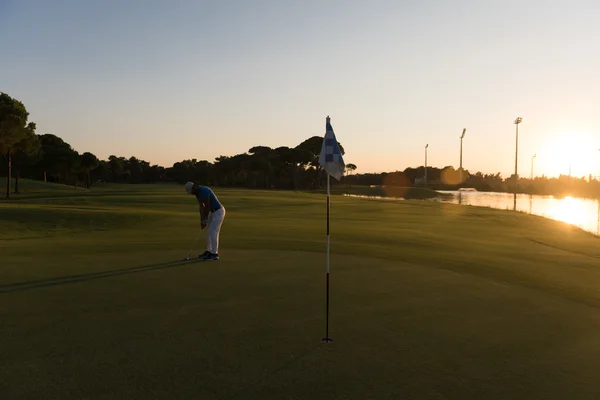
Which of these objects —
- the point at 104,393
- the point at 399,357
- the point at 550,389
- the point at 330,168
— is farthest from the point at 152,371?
the point at 550,389

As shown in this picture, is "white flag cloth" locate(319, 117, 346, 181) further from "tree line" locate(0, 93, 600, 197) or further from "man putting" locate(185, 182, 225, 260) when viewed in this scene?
"tree line" locate(0, 93, 600, 197)

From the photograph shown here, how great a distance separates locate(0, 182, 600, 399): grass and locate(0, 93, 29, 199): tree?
1445 inches

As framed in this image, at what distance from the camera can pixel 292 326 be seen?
23.6 feet

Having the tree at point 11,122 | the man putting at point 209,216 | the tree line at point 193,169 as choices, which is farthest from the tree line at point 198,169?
the man putting at point 209,216

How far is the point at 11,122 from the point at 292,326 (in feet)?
158

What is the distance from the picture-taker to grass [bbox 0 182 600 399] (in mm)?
5164

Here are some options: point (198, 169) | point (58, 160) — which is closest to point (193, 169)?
point (198, 169)

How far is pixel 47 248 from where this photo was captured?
1529 cm

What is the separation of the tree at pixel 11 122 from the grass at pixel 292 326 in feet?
120

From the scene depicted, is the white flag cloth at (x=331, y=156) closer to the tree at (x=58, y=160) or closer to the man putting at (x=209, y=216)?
the man putting at (x=209, y=216)

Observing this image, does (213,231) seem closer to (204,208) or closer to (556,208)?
(204,208)

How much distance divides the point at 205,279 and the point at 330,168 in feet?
16.0

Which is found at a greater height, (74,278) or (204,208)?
(204,208)

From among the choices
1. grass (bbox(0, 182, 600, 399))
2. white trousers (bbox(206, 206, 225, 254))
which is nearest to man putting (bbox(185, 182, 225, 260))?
white trousers (bbox(206, 206, 225, 254))
